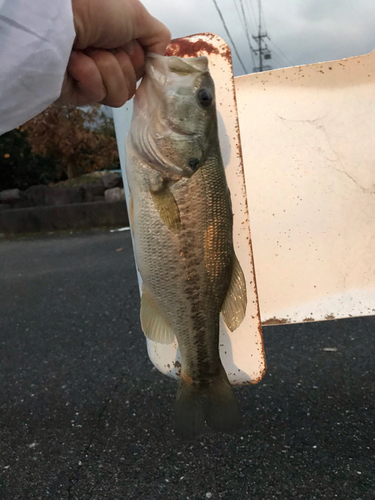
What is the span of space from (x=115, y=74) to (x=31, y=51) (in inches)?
11.1

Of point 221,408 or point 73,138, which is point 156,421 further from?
point 73,138

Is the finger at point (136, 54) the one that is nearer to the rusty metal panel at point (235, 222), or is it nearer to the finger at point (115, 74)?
the finger at point (115, 74)

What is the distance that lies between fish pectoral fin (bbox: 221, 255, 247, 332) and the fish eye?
1.70 ft

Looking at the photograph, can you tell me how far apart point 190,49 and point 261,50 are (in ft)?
93.9

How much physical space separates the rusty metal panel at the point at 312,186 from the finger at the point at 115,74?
2.06 ft

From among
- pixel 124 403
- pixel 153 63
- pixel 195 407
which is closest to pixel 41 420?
pixel 124 403

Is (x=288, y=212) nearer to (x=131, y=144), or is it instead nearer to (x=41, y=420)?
(x=131, y=144)

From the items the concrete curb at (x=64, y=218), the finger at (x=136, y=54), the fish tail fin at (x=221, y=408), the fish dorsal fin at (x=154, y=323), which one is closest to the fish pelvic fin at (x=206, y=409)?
the fish tail fin at (x=221, y=408)

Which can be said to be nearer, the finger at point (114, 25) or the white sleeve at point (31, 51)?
the white sleeve at point (31, 51)

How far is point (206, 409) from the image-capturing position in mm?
1426

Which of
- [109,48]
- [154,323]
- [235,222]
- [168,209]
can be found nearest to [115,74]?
[109,48]

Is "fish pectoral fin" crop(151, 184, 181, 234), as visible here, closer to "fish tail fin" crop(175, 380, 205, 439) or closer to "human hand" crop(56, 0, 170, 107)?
"human hand" crop(56, 0, 170, 107)

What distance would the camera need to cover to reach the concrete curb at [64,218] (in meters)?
9.16

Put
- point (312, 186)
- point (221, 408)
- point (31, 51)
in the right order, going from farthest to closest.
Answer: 1. point (312, 186)
2. point (221, 408)
3. point (31, 51)
